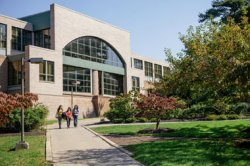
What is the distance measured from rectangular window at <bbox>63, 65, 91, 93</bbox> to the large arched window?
1.61 meters

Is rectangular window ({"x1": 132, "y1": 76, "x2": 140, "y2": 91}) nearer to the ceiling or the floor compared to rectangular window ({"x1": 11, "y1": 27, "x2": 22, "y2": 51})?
nearer to the floor

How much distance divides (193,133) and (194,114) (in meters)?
15.4

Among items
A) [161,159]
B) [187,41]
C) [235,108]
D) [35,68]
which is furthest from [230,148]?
[35,68]

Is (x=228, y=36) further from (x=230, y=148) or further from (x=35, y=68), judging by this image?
(x=35, y=68)

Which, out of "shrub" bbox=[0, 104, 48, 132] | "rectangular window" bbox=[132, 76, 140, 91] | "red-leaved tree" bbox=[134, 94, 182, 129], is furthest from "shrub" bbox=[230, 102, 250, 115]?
"rectangular window" bbox=[132, 76, 140, 91]

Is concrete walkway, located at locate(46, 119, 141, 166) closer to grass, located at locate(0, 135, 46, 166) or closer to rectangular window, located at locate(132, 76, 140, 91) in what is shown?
grass, located at locate(0, 135, 46, 166)

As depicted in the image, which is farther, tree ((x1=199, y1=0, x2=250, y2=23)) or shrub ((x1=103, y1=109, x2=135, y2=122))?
shrub ((x1=103, y1=109, x2=135, y2=122))

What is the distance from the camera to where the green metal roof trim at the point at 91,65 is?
41688mm

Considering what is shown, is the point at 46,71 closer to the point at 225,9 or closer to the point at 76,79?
the point at 76,79

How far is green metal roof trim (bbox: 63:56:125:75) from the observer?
4169 centimetres

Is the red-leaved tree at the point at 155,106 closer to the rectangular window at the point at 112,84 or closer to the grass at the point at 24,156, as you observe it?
the grass at the point at 24,156

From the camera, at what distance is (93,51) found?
153 ft

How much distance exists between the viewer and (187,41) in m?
17.7

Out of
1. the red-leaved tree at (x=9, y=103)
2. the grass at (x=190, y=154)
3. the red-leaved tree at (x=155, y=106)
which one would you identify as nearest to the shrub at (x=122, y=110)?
the red-leaved tree at (x=155, y=106)
